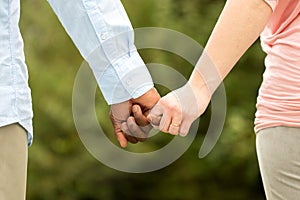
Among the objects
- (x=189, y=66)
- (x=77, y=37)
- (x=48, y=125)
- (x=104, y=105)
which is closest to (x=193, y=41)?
(x=189, y=66)

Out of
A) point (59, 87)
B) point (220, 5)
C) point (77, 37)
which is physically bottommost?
point (59, 87)

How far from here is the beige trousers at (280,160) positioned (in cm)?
250

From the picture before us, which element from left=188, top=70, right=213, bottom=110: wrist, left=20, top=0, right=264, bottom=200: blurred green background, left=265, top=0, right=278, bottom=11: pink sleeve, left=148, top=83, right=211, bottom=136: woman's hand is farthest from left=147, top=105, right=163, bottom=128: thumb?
left=20, top=0, right=264, bottom=200: blurred green background

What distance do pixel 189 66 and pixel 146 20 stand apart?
1.15 ft

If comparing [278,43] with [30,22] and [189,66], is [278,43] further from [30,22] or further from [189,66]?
[30,22]

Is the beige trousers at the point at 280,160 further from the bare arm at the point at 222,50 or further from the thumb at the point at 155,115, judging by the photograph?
the thumb at the point at 155,115

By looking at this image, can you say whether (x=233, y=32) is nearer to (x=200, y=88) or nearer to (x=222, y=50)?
(x=222, y=50)

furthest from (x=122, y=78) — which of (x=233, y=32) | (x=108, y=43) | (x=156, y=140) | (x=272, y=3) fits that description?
(x=156, y=140)

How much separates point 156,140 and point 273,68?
2847mm

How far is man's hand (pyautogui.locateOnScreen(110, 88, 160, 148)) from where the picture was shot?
2.76 meters

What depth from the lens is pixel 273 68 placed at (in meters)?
2.51

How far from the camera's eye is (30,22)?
18.4 ft

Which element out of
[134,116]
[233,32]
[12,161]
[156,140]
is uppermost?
[233,32]

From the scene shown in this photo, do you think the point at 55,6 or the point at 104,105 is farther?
the point at 104,105
